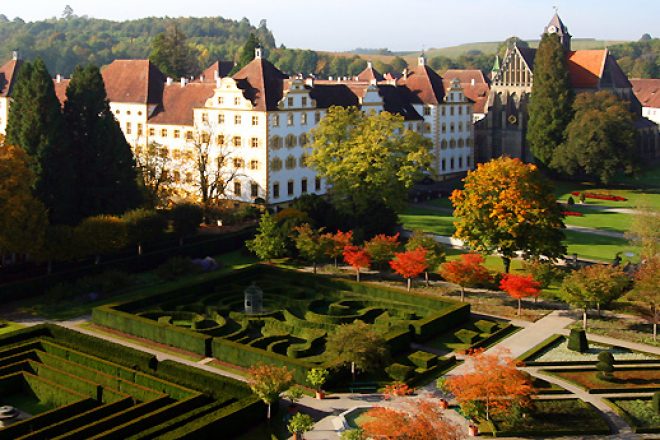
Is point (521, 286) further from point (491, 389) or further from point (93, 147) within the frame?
point (93, 147)

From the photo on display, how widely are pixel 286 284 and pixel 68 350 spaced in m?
22.1

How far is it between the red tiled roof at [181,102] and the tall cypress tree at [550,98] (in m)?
45.7

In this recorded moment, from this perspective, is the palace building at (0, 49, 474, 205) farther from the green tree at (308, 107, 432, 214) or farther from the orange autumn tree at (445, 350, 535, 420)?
the orange autumn tree at (445, 350, 535, 420)

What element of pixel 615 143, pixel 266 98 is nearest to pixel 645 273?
pixel 266 98

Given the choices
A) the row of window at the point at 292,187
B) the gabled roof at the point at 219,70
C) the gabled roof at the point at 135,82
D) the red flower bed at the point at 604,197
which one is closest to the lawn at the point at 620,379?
the row of window at the point at 292,187

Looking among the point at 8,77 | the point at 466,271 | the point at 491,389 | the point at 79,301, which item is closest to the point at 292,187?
the point at 79,301

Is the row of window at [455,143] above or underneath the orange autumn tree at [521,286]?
above

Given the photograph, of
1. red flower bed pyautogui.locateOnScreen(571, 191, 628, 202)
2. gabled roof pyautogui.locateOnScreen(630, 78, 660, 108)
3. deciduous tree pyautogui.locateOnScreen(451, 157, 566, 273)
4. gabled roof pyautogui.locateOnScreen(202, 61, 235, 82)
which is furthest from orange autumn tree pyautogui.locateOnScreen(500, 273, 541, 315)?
gabled roof pyautogui.locateOnScreen(630, 78, 660, 108)

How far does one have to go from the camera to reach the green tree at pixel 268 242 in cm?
7300

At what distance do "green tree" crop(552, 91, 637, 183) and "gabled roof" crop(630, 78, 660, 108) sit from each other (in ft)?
179

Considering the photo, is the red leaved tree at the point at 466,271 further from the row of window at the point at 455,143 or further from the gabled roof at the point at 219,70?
the gabled roof at the point at 219,70

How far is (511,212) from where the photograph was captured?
66.7 meters

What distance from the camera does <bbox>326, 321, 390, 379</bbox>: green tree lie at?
157 feet

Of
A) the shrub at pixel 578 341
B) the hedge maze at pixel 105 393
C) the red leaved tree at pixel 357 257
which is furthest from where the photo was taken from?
the red leaved tree at pixel 357 257
